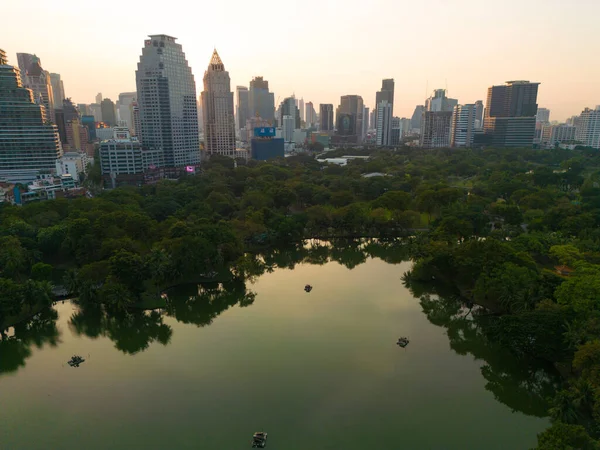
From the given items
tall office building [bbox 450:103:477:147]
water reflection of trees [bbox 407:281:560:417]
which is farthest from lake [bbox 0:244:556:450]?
tall office building [bbox 450:103:477:147]

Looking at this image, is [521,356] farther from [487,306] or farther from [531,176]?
[531,176]

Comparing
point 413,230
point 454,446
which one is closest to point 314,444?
point 454,446

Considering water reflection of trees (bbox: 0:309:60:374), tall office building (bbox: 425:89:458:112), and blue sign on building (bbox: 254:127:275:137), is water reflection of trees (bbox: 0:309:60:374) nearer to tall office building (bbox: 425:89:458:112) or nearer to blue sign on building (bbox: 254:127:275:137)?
blue sign on building (bbox: 254:127:275:137)

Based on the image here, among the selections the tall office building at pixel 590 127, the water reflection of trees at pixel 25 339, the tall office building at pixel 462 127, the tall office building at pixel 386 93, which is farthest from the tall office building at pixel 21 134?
the tall office building at pixel 386 93

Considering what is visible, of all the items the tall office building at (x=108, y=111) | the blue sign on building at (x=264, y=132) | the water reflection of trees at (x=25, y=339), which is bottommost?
the water reflection of trees at (x=25, y=339)

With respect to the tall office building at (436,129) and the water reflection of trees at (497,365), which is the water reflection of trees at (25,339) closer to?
the water reflection of trees at (497,365)
